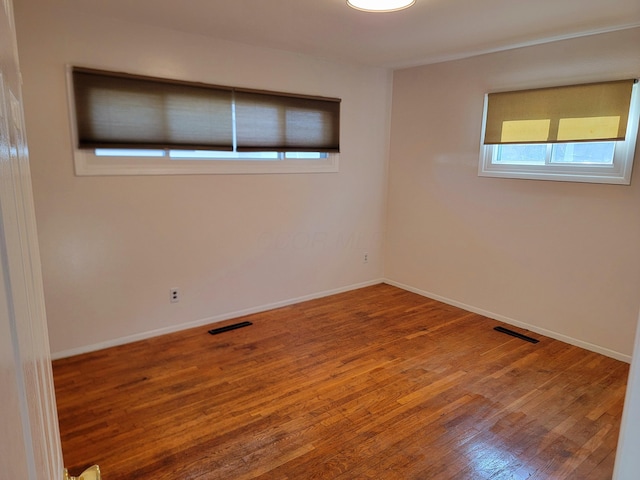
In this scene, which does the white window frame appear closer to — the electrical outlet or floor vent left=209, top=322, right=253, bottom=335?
floor vent left=209, top=322, right=253, bottom=335

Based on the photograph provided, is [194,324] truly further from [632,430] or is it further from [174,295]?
[632,430]

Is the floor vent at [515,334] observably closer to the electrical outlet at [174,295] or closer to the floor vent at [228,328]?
the floor vent at [228,328]

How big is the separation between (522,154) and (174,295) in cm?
323

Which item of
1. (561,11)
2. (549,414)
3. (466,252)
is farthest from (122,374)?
(561,11)

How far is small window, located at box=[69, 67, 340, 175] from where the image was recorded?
2879 millimetres

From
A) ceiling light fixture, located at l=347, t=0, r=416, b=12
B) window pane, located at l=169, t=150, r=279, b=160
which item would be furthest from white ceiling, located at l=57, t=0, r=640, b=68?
window pane, located at l=169, t=150, r=279, b=160

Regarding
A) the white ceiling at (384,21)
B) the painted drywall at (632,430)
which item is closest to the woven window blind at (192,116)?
the white ceiling at (384,21)

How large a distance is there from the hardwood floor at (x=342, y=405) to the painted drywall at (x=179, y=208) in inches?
14.1

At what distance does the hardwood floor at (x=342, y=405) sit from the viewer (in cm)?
202

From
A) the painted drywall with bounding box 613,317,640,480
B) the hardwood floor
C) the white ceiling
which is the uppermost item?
the white ceiling

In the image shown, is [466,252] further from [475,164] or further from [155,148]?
[155,148]

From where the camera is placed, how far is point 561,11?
254 cm

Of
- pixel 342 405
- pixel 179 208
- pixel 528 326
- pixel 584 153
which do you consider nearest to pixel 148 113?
pixel 179 208

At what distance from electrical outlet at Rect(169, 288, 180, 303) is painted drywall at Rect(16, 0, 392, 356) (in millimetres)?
33
